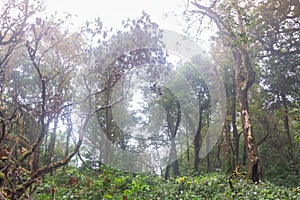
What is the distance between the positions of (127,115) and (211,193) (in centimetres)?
708

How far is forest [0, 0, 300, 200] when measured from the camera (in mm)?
5762

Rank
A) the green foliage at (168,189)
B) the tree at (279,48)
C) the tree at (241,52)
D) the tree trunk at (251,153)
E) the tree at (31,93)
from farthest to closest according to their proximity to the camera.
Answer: the tree at (279,48)
the tree trunk at (251,153)
the tree at (241,52)
the green foliage at (168,189)
the tree at (31,93)

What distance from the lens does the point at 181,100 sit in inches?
503

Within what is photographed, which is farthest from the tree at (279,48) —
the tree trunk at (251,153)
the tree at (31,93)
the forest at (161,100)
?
the tree at (31,93)

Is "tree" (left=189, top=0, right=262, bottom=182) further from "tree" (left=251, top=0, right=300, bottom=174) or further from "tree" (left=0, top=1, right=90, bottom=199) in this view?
"tree" (left=0, top=1, right=90, bottom=199)

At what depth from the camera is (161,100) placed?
12750 millimetres

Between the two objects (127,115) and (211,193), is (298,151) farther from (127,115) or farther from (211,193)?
(211,193)

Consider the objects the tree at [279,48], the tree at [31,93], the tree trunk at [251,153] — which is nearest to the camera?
the tree at [31,93]

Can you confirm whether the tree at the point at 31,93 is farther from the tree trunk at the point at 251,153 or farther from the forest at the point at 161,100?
the tree trunk at the point at 251,153

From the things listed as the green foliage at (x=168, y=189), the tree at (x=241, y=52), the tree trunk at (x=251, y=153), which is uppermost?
the tree at (x=241, y=52)

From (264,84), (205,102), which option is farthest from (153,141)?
(264,84)

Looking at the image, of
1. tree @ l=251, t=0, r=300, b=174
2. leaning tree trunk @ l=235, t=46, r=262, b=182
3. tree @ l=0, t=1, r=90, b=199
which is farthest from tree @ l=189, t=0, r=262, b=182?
tree @ l=0, t=1, r=90, b=199

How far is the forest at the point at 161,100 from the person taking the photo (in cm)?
576

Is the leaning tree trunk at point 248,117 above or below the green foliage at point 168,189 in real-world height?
above
